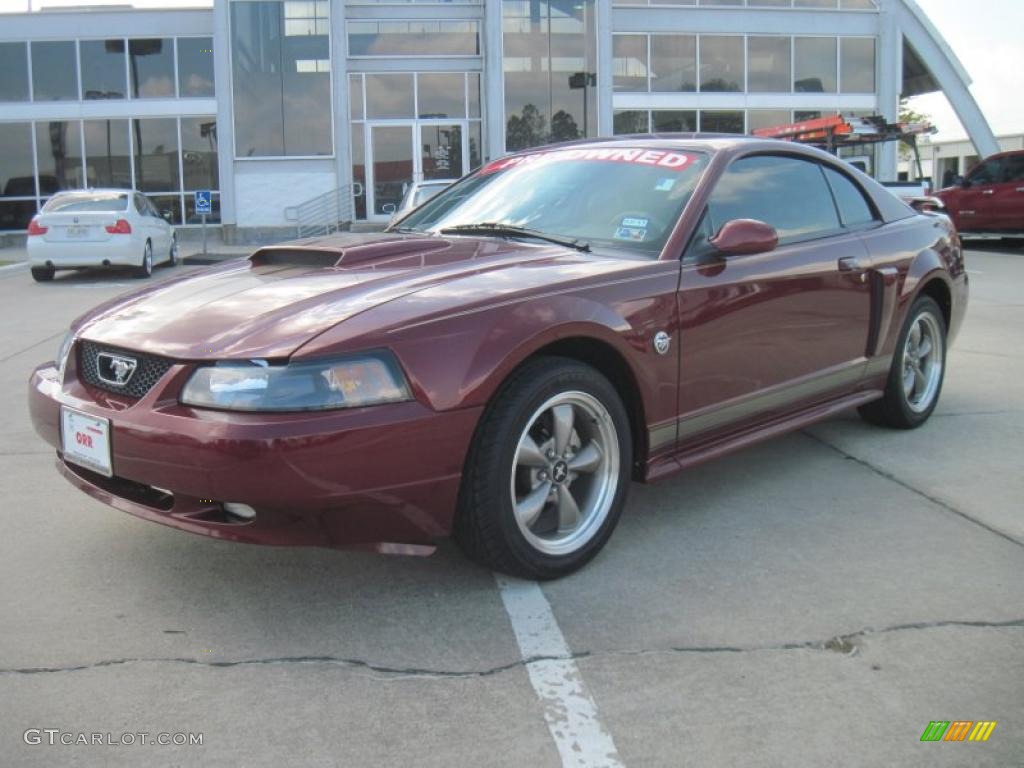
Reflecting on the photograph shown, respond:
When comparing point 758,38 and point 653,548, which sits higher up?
point 758,38

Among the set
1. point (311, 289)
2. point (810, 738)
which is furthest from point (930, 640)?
point (311, 289)

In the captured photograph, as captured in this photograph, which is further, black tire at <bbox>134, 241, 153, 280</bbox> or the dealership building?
the dealership building

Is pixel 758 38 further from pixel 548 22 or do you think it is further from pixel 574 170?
pixel 574 170

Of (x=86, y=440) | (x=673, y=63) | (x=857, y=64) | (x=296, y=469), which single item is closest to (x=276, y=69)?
(x=673, y=63)

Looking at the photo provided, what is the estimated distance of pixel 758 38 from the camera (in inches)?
1062

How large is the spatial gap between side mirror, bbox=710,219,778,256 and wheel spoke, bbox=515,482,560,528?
118 centimetres

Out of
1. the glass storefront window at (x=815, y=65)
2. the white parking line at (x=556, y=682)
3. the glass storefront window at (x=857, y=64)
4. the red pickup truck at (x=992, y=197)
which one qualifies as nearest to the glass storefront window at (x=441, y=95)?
the glass storefront window at (x=815, y=65)

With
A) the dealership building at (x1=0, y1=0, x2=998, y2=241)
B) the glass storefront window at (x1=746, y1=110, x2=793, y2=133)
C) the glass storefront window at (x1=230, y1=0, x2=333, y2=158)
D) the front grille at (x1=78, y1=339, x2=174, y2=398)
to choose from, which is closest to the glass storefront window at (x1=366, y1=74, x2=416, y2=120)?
the dealership building at (x1=0, y1=0, x2=998, y2=241)

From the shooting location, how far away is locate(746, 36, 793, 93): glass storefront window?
27.0 m

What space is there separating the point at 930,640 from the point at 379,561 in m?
1.85

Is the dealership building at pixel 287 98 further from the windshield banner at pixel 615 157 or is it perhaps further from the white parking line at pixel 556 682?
the white parking line at pixel 556 682

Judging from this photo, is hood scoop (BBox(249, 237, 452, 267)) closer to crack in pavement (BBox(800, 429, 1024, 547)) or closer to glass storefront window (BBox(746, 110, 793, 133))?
crack in pavement (BBox(800, 429, 1024, 547))

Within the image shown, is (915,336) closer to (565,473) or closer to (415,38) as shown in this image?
(565,473)

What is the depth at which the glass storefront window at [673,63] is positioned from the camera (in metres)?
26.5
